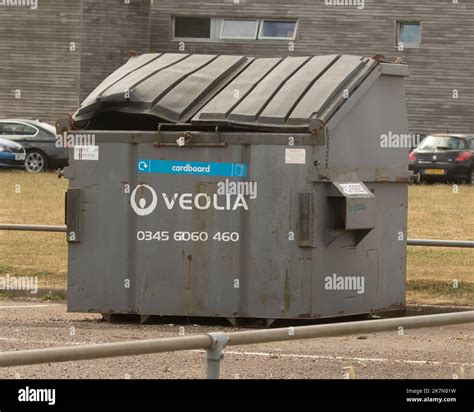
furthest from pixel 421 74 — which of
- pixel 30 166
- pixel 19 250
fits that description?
pixel 19 250

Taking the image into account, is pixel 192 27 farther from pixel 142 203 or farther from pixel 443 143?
pixel 142 203

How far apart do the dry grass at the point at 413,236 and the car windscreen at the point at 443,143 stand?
4.33 m

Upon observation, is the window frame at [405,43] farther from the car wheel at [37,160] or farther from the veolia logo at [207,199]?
the veolia logo at [207,199]

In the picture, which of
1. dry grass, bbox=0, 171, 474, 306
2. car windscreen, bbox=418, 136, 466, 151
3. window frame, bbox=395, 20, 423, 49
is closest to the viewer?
dry grass, bbox=0, 171, 474, 306

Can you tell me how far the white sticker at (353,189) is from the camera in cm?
1266

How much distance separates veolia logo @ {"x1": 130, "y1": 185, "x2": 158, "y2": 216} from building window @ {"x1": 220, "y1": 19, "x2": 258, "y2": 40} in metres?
27.6

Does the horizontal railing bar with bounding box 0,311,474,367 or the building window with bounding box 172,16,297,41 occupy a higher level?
the building window with bounding box 172,16,297,41

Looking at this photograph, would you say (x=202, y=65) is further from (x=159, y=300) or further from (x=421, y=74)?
(x=421, y=74)

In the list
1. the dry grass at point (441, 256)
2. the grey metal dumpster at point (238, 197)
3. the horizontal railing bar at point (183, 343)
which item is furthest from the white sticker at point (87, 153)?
the horizontal railing bar at point (183, 343)

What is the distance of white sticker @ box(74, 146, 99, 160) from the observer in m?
13.1

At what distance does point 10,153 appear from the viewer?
3284cm

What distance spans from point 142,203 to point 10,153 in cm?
2040

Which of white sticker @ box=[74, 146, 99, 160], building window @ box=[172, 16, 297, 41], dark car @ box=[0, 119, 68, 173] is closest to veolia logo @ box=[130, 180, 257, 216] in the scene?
white sticker @ box=[74, 146, 99, 160]

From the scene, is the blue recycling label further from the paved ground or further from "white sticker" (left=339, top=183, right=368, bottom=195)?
the paved ground
